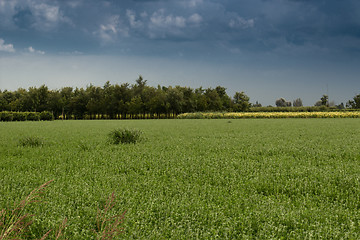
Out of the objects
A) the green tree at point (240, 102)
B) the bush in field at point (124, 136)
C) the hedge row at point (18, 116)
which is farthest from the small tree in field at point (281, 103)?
the bush in field at point (124, 136)

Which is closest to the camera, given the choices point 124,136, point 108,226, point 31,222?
point 31,222

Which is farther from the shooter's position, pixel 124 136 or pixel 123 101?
pixel 123 101

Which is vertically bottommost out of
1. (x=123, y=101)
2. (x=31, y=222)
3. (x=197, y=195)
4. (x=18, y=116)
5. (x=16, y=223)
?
(x=197, y=195)

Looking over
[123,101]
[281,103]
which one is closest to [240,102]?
[123,101]

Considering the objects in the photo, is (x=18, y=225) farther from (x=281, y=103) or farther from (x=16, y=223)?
(x=281, y=103)

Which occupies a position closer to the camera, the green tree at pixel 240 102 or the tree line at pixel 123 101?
the tree line at pixel 123 101

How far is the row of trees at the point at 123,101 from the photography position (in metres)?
43.3

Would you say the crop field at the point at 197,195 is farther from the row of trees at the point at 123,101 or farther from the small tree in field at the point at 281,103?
the small tree in field at the point at 281,103

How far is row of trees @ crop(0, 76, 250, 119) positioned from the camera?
142 feet

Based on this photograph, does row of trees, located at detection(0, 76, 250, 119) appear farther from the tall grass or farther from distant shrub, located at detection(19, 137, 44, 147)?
the tall grass

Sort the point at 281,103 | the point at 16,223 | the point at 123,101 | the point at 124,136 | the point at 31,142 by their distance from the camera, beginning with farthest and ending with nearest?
the point at 281,103 → the point at 123,101 → the point at 124,136 → the point at 31,142 → the point at 16,223

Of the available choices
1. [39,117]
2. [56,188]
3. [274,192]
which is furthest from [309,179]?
[39,117]

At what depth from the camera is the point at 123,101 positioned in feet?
155

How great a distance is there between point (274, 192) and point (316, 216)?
2.30 feet
